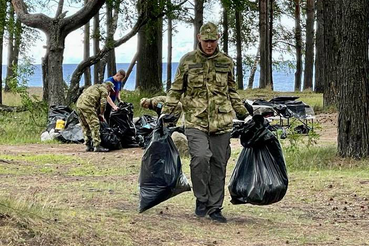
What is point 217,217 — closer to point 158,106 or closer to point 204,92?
point 204,92

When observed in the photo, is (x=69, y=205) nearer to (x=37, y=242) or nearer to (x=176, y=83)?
(x=176, y=83)

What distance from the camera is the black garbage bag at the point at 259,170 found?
7027 mm

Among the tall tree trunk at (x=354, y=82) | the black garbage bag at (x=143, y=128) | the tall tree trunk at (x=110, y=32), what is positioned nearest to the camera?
the tall tree trunk at (x=354, y=82)

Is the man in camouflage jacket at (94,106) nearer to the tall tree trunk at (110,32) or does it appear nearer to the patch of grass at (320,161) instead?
the patch of grass at (320,161)

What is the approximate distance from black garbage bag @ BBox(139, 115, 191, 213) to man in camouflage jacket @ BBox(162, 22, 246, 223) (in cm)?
17

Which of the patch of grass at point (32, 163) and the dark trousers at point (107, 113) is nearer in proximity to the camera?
the patch of grass at point (32, 163)

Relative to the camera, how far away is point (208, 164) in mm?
7035

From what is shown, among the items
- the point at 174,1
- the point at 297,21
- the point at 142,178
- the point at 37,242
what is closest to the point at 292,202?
the point at 142,178

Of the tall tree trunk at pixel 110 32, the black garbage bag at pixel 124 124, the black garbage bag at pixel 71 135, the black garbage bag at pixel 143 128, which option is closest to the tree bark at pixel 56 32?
the black garbage bag at pixel 71 135

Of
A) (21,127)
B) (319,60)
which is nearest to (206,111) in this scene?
(21,127)

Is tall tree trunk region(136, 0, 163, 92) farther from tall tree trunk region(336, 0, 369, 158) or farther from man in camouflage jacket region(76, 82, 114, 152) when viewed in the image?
tall tree trunk region(336, 0, 369, 158)

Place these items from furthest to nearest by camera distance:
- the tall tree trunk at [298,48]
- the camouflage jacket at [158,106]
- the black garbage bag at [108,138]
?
the tall tree trunk at [298,48] < the black garbage bag at [108,138] < the camouflage jacket at [158,106]

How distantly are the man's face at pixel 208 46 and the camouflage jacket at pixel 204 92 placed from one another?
0.04 m

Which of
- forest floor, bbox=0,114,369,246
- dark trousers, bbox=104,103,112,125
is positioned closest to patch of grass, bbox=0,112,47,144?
dark trousers, bbox=104,103,112,125
